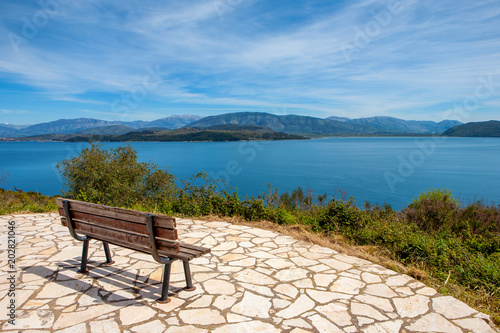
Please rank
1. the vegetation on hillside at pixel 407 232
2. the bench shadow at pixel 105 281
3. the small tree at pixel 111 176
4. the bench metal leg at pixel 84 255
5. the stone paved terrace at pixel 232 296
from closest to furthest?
the stone paved terrace at pixel 232 296
the bench shadow at pixel 105 281
the bench metal leg at pixel 84 255
the vegetation on hillside at pixel 407 232
the small tree at pixel 111 176

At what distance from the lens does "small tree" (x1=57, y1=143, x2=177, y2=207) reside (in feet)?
43.6

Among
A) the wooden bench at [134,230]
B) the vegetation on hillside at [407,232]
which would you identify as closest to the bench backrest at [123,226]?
the wooden bench at [134,230]

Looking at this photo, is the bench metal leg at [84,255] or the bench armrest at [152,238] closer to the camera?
the bench armrest at [152,238]

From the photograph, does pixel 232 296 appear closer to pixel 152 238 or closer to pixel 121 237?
pixel 152 238

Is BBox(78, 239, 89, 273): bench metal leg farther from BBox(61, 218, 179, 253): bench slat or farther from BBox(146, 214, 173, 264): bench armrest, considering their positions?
BBox(146, 214, 173, 264): bench armrest

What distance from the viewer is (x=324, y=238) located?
5461 millimetres

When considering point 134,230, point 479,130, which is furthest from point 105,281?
point 479,130

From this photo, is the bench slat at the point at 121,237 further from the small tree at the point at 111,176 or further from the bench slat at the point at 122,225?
the small tree at the point at 111,176

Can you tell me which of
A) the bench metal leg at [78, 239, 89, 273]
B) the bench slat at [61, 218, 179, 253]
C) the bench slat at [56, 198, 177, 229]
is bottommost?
the bench metal leg at [78, 239, 89, 273]

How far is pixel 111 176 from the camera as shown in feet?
46.1

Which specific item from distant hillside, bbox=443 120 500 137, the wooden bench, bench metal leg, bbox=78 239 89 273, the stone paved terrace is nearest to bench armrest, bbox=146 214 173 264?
the wooden bench

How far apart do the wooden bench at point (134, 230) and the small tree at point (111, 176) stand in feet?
27.3

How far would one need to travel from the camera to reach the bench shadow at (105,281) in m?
3.22

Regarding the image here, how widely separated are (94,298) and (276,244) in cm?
292
